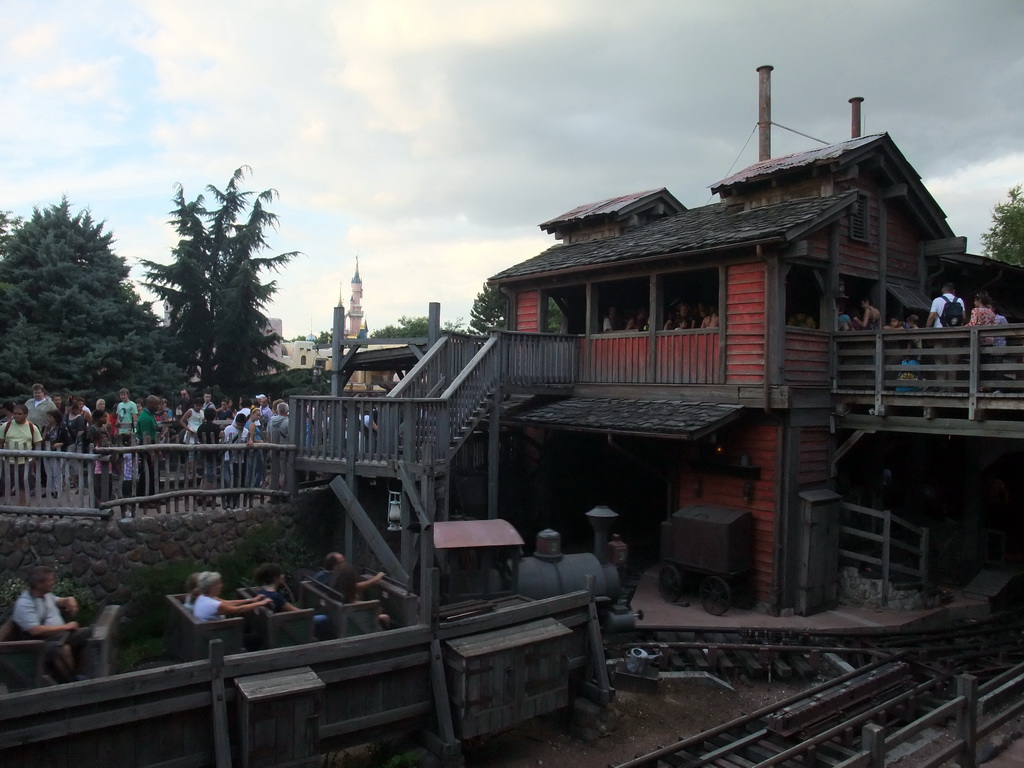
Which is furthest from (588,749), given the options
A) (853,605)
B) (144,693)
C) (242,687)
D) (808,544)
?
(853,605)

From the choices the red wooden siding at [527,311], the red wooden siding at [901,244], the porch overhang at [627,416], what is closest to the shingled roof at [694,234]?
the red wooden siding at [527,311]

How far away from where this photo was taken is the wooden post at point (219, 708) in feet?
21.0

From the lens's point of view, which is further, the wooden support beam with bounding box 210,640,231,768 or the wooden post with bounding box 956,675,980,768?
the wooden post with bounding box 956,675,980,768

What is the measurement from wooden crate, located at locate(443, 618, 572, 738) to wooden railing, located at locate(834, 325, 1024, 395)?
7.59 meters

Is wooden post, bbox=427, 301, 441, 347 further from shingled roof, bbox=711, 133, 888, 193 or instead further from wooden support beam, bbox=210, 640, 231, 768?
wooden support beam, bbox=210, 640, 231, 768

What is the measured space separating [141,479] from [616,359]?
9165mm

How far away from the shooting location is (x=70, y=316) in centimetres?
2170

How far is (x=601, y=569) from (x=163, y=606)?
21.2 ft

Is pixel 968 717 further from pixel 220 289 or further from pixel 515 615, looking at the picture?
pixel 220 289

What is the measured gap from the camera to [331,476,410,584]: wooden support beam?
39.8ft

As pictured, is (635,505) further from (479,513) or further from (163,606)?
(163,606)

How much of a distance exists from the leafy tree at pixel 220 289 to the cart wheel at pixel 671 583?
18.3 metres

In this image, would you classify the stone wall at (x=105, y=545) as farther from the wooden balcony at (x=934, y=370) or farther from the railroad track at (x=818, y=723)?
the wooden balcony at (x=934, y=370)

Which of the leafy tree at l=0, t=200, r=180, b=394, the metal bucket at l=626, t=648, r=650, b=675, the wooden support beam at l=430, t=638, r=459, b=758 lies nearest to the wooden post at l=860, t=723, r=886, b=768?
the wooden support beam at l=430, t=638, r=459, b=758
